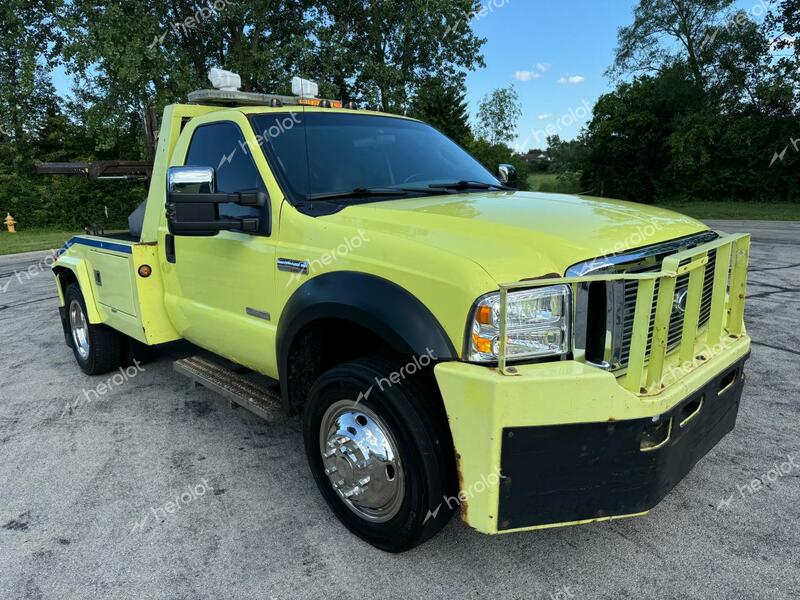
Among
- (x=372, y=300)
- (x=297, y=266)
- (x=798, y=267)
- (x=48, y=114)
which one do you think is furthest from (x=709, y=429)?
(x=48, y=114)

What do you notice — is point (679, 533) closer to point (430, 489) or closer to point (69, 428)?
point (430, 489)

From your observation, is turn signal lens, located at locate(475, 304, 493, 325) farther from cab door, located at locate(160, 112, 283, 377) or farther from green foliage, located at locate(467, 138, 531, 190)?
green foliage, located at locate(467, 138, 531, 190)

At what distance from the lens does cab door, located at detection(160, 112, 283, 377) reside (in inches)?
120

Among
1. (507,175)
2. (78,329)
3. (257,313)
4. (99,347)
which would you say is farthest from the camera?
(78,329)

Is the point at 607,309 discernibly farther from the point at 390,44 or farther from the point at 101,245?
the point at 390,44

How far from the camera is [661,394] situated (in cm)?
212

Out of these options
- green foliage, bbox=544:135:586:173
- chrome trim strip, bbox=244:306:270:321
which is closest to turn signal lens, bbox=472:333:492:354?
chrome trim strip, bbox=244:306:270:321

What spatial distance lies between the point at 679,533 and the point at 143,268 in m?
3.59

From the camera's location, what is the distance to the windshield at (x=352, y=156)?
310 cm

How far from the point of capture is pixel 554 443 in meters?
2.01
